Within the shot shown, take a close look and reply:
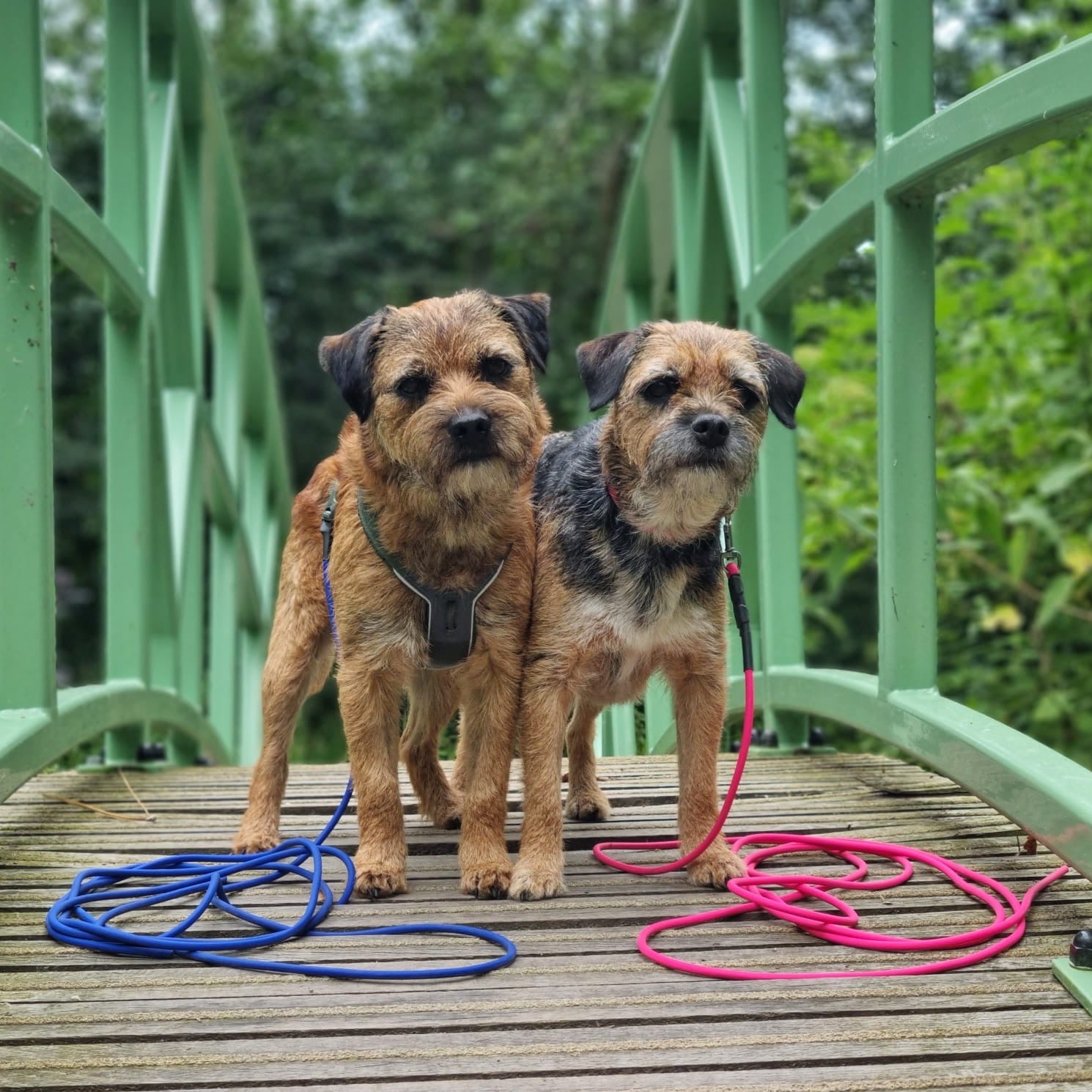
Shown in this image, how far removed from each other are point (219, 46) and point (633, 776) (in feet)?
59.3

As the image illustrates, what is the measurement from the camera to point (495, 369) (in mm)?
3176

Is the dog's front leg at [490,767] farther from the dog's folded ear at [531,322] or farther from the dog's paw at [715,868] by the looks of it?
the dog's folded ear at [531,322]

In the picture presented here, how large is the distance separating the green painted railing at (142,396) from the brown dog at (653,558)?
1262 mm

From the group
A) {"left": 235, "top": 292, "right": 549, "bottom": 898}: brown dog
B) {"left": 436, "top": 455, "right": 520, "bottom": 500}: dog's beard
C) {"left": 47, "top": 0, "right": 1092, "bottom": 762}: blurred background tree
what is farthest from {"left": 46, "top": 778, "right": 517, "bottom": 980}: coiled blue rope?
{"left": 47, "top": 0, "right": 1092, "bottom": 762}: blurred background tree

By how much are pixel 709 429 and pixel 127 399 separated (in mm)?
2539

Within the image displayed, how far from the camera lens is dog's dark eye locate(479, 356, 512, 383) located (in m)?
3.16

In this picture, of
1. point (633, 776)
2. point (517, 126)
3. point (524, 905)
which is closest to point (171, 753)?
point (633, 776)

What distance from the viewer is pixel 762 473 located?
4.78 meters

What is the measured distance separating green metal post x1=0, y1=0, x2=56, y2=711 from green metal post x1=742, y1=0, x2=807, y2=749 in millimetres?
2336

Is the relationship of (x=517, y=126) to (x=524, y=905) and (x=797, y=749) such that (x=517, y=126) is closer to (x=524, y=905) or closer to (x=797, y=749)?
(x=797, y=749)

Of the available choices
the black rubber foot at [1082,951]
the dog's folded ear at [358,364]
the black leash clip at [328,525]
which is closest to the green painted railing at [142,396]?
the black leash clip at [328,525]

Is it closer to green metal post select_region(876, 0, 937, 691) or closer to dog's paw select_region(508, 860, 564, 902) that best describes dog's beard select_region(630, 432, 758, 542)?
green metal post select_region(876, 0, 937, 691)

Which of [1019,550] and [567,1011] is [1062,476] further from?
[567,1011]

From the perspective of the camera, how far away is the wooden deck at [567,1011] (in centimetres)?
206
